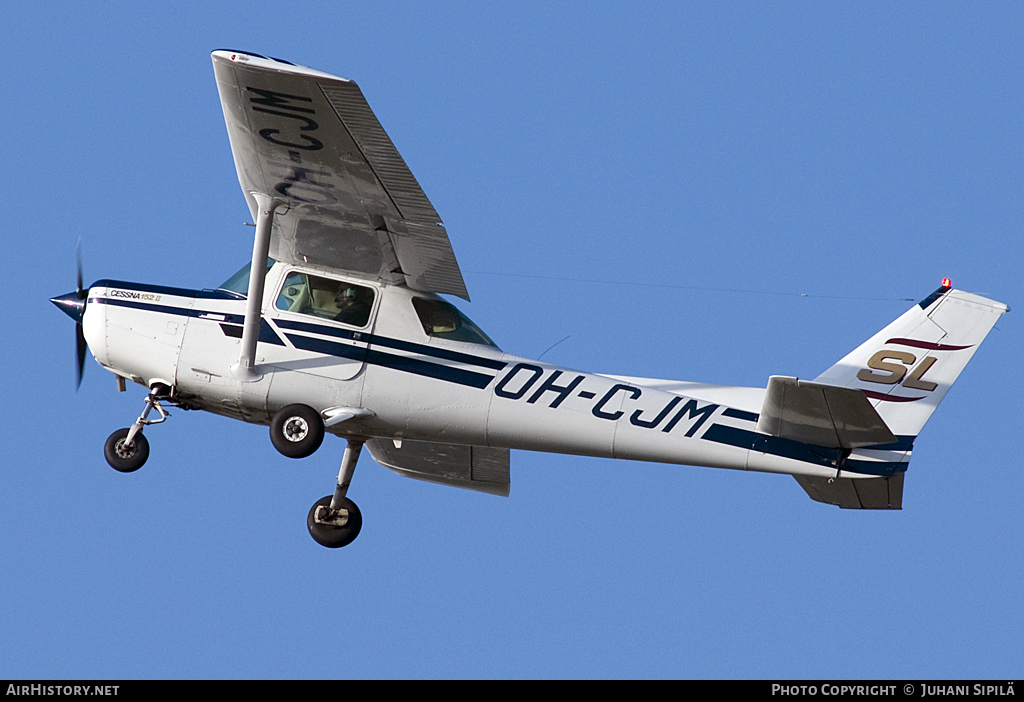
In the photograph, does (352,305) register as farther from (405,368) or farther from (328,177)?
(328,177)

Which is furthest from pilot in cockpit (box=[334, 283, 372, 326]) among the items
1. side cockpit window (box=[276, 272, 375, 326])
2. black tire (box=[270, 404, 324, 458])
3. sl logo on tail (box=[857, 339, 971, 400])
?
sl logo on tail (box=[857, 339, 971, 400])

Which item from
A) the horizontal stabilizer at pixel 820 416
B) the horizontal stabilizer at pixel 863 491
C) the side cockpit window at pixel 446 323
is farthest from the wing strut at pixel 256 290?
the horizontal stabilizer at pixel 863 491

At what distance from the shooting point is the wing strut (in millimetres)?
12875

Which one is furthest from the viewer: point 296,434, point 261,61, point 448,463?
point 448,463

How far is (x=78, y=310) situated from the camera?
13.9 metres

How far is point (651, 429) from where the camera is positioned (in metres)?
13.0

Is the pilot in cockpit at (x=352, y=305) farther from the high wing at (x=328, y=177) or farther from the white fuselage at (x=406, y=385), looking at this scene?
the high wing at (x=328, y=177)

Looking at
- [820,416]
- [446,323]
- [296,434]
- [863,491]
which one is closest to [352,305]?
[446,323]

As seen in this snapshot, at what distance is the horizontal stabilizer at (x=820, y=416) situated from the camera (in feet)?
39.2

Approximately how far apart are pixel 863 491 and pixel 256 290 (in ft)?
18.5

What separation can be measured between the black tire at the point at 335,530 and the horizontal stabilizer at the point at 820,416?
14.0 feet

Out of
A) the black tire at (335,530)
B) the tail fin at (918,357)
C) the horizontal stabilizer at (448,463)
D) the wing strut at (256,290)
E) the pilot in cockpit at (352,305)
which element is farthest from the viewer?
the horizontal stabilizer at (448,463)

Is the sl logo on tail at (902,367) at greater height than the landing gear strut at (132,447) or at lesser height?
greater

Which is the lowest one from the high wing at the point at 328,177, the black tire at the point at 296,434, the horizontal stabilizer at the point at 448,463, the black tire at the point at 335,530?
the black tire at the point at 335,530
